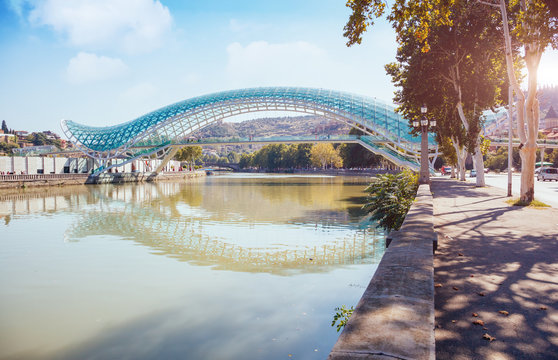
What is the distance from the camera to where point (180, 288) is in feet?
25.9

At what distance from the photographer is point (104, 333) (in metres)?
5.88

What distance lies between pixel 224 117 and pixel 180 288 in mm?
57198

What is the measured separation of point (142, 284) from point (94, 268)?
2.05 m

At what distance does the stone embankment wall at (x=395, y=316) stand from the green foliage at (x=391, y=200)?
7.35 metres

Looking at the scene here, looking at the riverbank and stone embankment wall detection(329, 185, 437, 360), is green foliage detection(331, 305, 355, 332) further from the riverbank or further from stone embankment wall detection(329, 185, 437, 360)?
the riverbank

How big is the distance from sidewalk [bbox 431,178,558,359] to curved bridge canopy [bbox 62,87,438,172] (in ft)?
150

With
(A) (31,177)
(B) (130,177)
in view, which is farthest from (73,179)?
(B) (130,177)

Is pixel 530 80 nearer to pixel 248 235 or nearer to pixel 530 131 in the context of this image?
pixel 530 131

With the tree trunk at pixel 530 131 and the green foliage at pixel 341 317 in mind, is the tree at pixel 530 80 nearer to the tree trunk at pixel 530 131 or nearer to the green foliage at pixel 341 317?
the tree trunk at pixel 530 131

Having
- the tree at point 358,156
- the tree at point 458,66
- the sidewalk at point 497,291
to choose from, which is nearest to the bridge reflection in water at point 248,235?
the sidewalk at point 497,291

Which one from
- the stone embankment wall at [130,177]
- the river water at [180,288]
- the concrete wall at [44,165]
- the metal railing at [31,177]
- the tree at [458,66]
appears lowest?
the river water at [180,288]

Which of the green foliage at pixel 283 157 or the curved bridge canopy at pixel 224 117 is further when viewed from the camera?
the green foliage at pixel 283 157

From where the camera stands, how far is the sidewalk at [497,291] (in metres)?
3.16

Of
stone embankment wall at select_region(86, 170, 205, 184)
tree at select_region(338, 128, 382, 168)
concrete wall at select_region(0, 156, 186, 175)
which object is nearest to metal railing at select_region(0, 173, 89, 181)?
stone embankment wall at select_region(86, 170, 205, 184)
